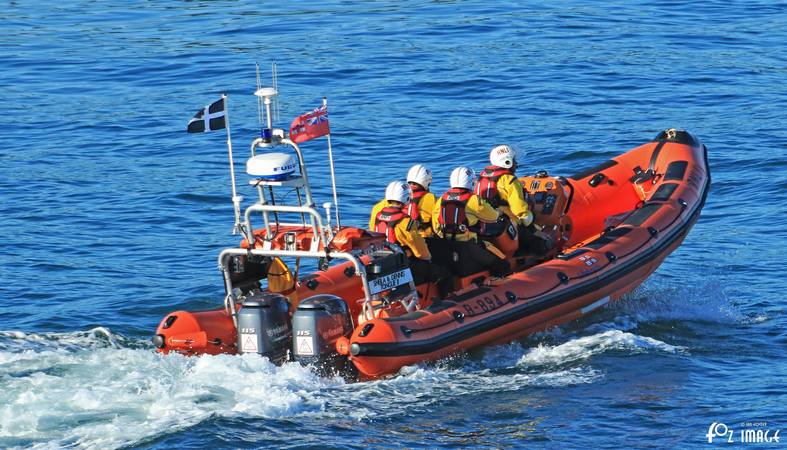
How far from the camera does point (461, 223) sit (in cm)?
1106

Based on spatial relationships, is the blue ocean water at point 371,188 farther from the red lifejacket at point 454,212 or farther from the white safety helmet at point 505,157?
the white safety helmet at point 505,157

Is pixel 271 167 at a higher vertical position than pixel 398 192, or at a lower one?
higher

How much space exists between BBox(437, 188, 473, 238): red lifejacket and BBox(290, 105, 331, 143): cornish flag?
1408 mm

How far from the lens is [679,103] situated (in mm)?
19484

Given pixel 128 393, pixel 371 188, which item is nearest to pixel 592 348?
pixel 128 393

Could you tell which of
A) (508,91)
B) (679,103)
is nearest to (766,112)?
(679,103)

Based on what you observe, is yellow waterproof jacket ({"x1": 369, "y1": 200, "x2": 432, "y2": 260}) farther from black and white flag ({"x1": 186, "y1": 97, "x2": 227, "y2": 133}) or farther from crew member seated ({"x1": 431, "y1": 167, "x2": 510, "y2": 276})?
black and white flag ({"x1": 186, "y1": 97, "x2": 227, "y2": 133})

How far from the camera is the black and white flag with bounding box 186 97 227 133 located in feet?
32.0

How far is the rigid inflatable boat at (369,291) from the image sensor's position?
9875mm

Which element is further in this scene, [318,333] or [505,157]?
[505,157]

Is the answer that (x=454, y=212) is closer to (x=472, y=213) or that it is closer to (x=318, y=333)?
(x=472, y=213)

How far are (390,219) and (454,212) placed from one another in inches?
27.5

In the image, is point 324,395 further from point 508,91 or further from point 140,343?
point 508,91

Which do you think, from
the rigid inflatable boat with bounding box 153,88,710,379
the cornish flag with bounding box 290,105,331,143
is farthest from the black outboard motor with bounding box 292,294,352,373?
the cornish flag with bounding box 290,105,331,143
